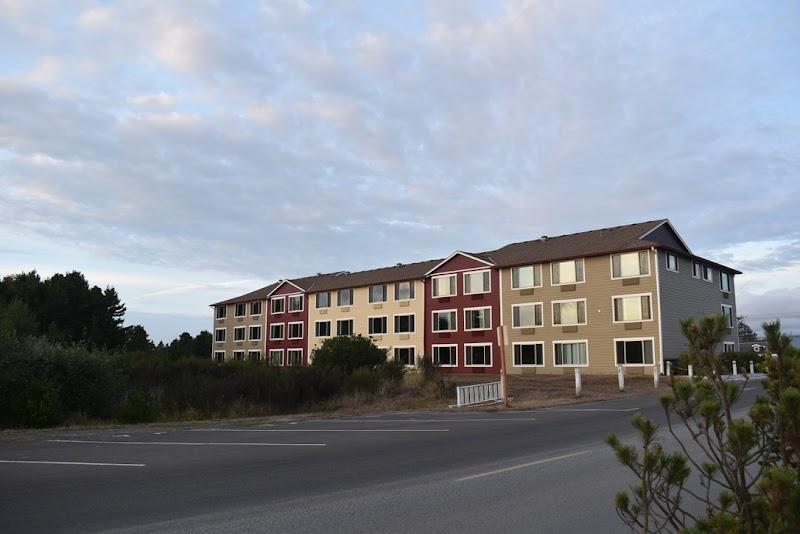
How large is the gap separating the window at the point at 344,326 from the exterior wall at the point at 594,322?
17381 millimetres

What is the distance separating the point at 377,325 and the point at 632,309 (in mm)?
23275

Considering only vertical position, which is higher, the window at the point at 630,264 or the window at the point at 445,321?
the window at the point at 630,264

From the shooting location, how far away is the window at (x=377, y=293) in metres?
58.0

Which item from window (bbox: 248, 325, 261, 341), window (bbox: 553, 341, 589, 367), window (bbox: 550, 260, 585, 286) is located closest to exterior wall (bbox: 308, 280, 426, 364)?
window (bbox: 248, 325, 261, 341)

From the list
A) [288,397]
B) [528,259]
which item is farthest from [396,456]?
[528,259]

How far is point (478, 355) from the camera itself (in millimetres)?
50125

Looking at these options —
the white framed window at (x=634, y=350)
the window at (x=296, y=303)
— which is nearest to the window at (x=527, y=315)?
the white framed window at (x=634, y=350)

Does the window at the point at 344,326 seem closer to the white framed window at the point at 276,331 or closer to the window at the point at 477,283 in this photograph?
the white framed window at the point at 276,331

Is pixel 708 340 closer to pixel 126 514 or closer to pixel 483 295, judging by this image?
pixel 126 514

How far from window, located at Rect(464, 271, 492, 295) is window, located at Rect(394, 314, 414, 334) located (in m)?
6.16

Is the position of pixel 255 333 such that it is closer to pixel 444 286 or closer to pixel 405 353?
pixel 405 353

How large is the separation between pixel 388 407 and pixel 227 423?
7.01 m

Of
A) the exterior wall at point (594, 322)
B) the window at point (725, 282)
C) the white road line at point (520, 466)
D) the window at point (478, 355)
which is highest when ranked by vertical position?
the window at point (725, 282)

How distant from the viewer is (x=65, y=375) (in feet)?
66.3
